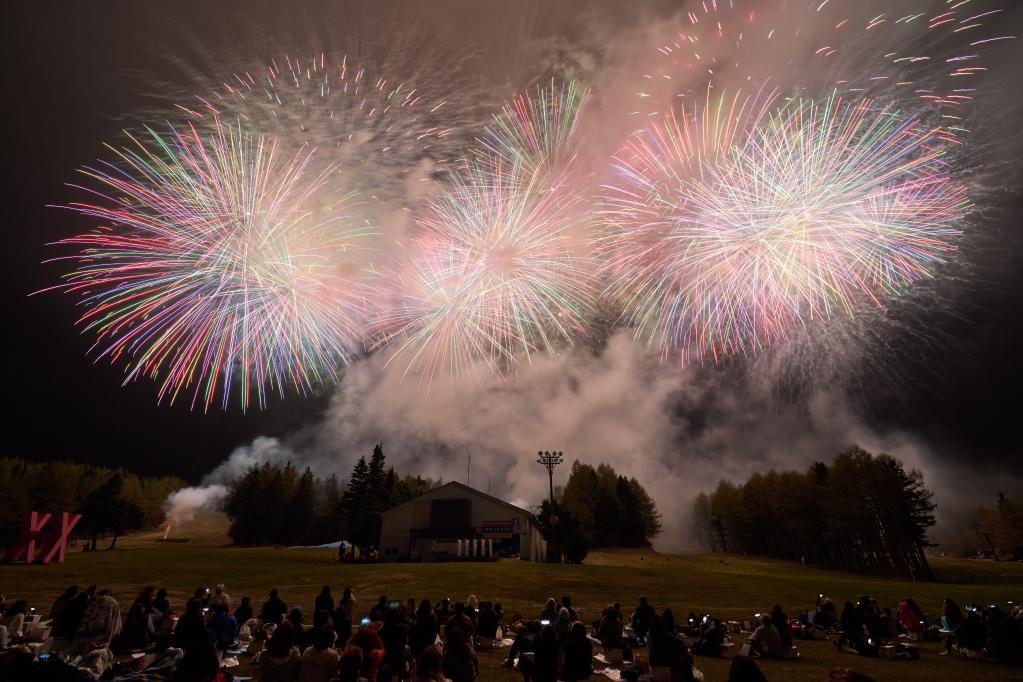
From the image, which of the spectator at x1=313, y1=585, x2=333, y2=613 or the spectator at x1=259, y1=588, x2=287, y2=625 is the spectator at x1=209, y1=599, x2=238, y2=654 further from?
the spectator at x1=313, y1=585, x2=333, y2=613

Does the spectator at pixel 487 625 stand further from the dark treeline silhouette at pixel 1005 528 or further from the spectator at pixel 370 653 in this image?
the dark treeline silhouette at pixel 1005 528

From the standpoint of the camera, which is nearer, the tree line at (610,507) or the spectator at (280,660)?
the spectator at (280,660)

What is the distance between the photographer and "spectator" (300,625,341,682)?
8.29m

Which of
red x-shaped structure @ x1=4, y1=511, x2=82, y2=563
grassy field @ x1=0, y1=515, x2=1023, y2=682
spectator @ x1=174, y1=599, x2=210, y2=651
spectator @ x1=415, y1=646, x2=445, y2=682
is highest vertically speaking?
spectator @ x1=415, y1=646, x2=445, y2=682

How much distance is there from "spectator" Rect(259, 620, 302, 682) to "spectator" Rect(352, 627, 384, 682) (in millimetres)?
1479

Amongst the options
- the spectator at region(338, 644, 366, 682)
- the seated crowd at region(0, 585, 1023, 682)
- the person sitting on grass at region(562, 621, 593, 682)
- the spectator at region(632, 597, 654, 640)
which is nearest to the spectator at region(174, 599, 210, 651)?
the seated crowd at region(0, 585, 1023, 682)

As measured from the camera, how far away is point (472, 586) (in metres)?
35.2

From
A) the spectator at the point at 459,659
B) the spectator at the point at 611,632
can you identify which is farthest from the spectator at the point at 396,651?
the spectator at the point at 611,632

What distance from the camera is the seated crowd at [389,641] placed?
8.38m

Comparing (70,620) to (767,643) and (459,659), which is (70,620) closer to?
(459,659)

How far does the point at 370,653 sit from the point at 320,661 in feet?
6.40

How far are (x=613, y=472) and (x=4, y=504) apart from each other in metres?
107

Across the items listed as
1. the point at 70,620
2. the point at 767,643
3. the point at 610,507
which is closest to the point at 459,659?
the point at 767,643

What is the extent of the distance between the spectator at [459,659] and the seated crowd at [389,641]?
20 millimetres
